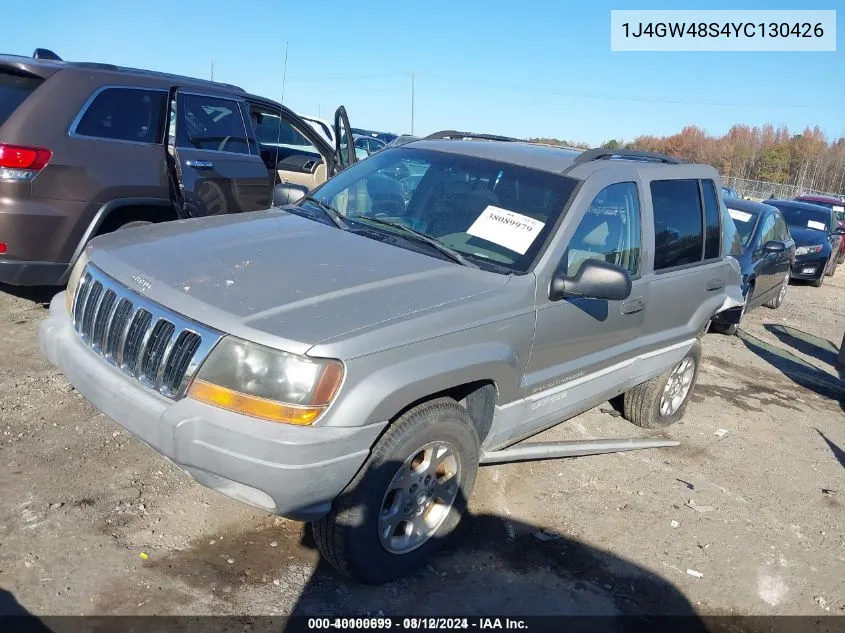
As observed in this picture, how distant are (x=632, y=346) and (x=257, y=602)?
2.54m

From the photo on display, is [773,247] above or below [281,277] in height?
above

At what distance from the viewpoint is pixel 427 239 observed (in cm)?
369

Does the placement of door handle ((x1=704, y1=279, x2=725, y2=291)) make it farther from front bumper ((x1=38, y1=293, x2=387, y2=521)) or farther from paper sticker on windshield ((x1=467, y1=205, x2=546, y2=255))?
front bumper ((x1=38, y1=293, x2=387, y2=521))

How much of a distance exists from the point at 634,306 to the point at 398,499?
1856 mm

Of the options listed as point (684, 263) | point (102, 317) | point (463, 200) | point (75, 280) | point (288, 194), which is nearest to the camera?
point (102, 317)

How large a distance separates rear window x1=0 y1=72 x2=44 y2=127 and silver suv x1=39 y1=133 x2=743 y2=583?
7.15 feet

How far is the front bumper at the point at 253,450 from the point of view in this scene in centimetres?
262

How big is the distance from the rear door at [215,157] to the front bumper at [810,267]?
1075 centimetres

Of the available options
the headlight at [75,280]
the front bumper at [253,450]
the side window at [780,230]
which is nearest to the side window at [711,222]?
the front bumper at [253,450]

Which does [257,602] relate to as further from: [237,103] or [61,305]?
[237,103]

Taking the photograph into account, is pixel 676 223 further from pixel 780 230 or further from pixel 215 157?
pixel 780 230

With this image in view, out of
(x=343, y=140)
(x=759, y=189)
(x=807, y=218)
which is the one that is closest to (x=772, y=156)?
(x=759, y=189)

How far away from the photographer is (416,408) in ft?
9.87

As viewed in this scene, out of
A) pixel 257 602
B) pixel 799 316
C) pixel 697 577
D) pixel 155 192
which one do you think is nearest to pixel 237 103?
pixel 155 192
